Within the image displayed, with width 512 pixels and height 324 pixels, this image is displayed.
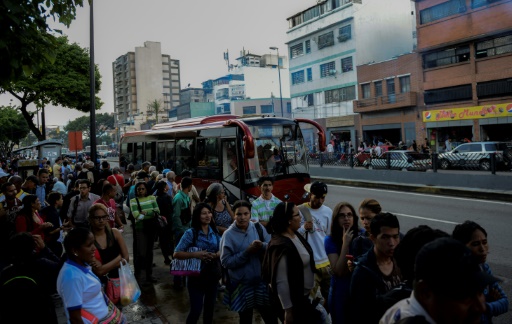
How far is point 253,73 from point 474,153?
192 feet

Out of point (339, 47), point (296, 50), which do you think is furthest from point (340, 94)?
point (296, 50)

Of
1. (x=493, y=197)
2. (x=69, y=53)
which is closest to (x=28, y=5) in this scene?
(x=493, y=197)

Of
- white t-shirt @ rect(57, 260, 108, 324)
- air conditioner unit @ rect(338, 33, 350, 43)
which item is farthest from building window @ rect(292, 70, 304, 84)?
white t-shirt @ rect(57, 260, 108, 324)

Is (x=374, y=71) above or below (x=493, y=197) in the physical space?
above

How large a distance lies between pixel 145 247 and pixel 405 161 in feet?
55.2

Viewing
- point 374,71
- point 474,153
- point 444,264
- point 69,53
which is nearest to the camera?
point 444,264

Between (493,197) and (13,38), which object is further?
(493,197)

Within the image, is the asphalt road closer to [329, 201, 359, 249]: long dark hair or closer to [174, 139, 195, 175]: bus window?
[329, 201, 359, 249]: long dark hair

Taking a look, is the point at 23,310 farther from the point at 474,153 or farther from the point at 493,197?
the point at 474,153

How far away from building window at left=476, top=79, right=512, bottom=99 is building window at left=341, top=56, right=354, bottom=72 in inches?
528

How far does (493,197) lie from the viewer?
1434 cm

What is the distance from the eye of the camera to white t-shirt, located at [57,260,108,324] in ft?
10.1

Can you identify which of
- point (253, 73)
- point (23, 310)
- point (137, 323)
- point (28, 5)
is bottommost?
point (137, 323)

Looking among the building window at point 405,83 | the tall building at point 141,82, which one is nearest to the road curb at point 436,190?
the building window at point 405,83
